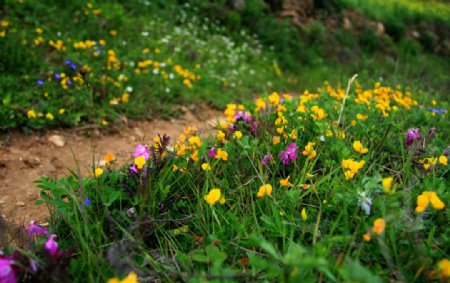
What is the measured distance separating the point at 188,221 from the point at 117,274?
66 centimetres

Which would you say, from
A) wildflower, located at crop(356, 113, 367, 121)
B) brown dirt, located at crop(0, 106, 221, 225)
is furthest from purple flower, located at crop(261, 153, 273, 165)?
wildflower, located at crop(356, 113, 367, 121)

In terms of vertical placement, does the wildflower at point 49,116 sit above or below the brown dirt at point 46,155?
above

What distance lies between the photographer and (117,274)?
1115 mm

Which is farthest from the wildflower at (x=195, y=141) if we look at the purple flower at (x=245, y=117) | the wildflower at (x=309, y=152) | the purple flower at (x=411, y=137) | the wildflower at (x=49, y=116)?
the wildflower at (x=49, y=116)

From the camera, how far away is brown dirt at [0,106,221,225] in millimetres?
2525

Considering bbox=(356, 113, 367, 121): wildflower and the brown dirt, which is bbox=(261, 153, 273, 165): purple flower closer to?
the brown dirt

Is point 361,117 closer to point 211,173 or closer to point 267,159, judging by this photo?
point 267,159

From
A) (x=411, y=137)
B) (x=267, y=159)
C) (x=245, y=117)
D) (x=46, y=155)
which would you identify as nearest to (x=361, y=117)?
(x=411, y=137)

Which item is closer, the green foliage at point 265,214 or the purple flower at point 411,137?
the green foliage at point 265,214

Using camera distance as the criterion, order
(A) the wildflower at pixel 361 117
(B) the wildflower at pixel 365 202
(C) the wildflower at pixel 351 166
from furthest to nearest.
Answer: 1. (A) the wildflower at pixel 361 117
2. (C) the wildflower at pixel 351 166
3. (B) the wildflower at pixel 365 202

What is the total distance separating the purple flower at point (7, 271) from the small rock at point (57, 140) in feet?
7.67

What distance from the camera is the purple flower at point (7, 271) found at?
1218mm

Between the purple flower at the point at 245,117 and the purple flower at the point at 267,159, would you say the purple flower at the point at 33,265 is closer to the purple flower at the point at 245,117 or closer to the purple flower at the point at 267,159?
the purple flower at the point at 267,159

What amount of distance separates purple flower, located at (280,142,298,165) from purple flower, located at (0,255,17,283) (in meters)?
1.32
